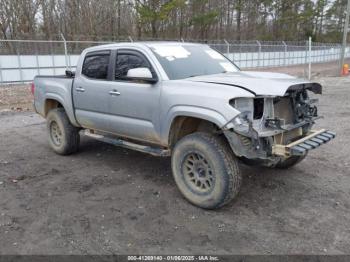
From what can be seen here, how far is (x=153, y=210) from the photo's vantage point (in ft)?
13.4

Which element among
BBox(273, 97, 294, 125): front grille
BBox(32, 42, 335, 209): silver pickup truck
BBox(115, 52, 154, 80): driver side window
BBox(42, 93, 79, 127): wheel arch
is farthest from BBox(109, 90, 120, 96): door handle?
BBox(273, 97, 294, 125): front grille

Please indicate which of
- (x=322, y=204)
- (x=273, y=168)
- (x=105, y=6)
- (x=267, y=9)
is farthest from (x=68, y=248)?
(x=267, y=9)

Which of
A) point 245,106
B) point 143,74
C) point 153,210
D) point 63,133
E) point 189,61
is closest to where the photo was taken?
point 245,106

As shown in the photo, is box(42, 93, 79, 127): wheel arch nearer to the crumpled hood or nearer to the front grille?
the crumpled hood

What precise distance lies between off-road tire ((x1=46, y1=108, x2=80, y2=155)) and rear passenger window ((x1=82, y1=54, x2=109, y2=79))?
0.97 m

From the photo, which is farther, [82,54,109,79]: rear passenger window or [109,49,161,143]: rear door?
[82,54,109,79]: rear passenger window

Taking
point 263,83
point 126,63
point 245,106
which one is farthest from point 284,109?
point 126,63

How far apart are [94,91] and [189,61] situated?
1476 millimetres

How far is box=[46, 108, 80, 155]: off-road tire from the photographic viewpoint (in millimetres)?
6070

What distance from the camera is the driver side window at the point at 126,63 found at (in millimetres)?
4730

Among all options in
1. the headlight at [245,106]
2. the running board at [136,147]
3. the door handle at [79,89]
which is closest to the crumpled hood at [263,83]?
the headlight at [245,106]

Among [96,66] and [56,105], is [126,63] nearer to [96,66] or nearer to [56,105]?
[96,66]

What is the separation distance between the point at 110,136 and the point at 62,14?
23434 millimetres

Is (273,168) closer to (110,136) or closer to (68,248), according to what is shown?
(110,136)
